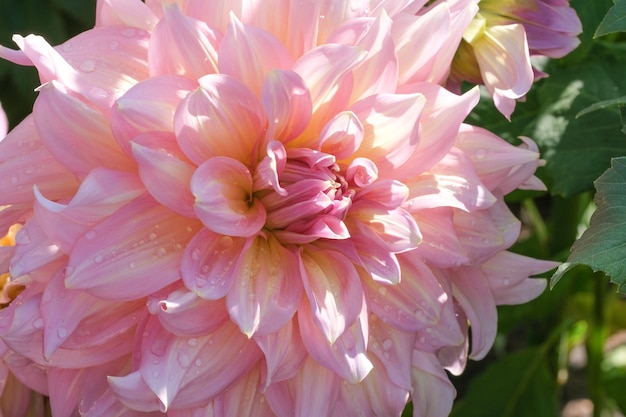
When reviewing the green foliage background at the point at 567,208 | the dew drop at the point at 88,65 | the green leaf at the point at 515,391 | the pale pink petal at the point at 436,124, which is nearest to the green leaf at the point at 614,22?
the green foliage background at the point at 567,208

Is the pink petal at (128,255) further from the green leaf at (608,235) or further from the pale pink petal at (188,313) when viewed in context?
the green leaf at (608,235)

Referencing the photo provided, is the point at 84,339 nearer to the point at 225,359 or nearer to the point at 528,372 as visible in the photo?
the point at 225,359

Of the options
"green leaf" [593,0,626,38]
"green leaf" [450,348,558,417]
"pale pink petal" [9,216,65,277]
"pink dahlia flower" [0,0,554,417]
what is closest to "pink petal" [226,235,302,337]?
"pink dahlia flower" [0,0,554,417]

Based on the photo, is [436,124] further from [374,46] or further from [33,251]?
[33,251]

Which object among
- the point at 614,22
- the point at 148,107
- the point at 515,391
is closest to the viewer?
the point at 148,107

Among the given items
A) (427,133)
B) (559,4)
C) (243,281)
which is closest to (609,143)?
(559,4)

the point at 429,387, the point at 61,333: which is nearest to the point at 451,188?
the point at 429,387

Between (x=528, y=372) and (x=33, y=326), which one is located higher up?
Result: (x=33, y=326)
